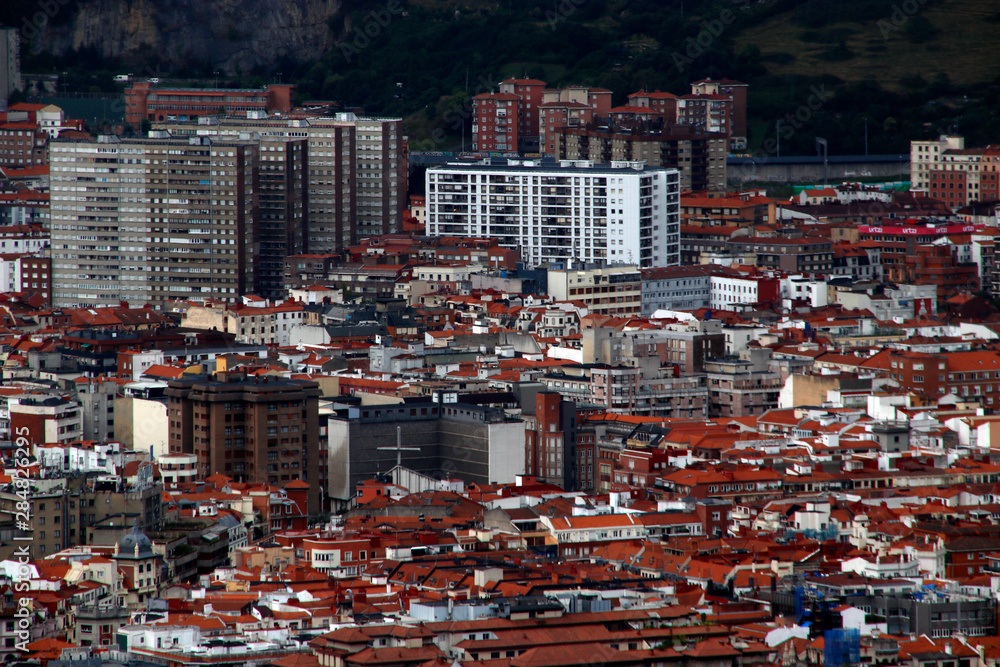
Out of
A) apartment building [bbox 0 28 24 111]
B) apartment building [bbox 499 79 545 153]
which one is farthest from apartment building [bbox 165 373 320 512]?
apartment building [bbox 0 28 24 111]

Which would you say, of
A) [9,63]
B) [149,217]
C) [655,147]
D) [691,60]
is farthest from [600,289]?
[9,63]

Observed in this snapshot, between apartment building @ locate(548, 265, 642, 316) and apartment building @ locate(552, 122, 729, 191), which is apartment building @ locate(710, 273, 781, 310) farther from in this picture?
apartment building @ locate(552, 122, 729, 191)

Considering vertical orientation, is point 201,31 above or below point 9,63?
above

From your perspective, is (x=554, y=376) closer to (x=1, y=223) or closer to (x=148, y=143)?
(x=148, y=143)

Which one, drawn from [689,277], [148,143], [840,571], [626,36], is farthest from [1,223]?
[840,571]

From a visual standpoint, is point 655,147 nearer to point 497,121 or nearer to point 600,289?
point 497,121

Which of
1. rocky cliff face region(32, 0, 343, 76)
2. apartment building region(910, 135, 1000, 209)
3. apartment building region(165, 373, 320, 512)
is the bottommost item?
Result: apartment building region(165, 373, 320, 512)
